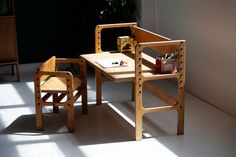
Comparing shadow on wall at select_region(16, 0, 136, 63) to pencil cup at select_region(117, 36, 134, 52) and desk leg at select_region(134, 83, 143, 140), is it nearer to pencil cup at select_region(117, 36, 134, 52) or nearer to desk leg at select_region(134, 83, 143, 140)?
pencil cup at select_region(117, 36, 134, 52)

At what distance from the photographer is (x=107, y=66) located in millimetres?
4410

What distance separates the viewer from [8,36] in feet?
19.2

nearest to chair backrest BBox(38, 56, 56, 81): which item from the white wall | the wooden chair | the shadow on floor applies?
the wooden chair

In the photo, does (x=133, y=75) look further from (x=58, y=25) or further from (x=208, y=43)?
(x=58, y=25)

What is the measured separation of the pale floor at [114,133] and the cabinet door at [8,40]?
2.38 ft

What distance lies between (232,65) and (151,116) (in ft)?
2.74

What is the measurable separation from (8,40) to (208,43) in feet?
7.31

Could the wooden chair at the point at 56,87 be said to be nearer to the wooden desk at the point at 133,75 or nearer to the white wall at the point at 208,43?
the wooden desk at the point at 133,75

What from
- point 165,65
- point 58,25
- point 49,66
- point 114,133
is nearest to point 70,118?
point 114,133

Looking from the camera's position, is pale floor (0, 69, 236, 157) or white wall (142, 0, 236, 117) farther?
white wall (142, 0, 236, 117)

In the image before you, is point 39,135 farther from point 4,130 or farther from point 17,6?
point 17,6

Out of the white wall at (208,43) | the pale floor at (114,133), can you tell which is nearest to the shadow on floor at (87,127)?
the pale floor at (114,133)

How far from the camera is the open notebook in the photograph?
444cm

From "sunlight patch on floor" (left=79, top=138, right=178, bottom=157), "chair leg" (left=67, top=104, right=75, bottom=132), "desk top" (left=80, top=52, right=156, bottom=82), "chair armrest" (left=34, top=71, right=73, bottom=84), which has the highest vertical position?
"desk top" (left=80, top=52, right=156, bottom=82)
